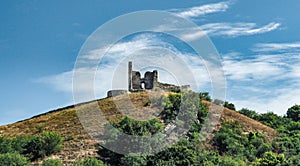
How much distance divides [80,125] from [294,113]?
39.3 meters

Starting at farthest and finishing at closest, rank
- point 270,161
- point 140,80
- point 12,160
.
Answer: point 140,80
point 270,161
point 12,160

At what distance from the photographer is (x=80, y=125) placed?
203ft

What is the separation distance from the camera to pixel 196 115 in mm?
61406

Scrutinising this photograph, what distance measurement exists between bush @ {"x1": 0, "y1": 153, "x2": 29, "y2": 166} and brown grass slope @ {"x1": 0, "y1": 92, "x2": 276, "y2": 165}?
629 centimetres

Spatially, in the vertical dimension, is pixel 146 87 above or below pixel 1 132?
above

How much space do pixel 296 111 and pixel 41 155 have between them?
48.6 meters

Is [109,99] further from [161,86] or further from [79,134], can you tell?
[79,134]

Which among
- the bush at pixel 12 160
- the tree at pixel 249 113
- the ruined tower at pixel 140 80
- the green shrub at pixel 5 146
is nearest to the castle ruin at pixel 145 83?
the ruined tower at pixel 140 80

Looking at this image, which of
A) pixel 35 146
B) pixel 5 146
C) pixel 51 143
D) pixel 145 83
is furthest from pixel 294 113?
pixel 5 146

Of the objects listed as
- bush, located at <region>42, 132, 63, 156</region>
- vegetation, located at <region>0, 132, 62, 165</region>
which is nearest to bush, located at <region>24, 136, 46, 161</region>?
vegetation, located at <region>0, 132, 62, 165</region>

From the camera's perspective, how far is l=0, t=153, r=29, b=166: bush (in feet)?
142

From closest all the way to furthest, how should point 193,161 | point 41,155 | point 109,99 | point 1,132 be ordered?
point 193,161 → point 41,155 → point 1,132 → point 109,99

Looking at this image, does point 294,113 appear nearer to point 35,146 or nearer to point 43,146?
point 43,146

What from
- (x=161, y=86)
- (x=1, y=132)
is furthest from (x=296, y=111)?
(x=1, y=132)
